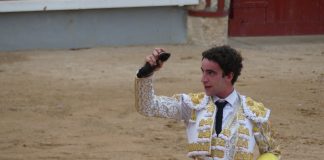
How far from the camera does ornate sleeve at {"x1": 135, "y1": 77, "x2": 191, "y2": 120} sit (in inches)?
152

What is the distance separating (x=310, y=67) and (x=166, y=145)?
3.71m

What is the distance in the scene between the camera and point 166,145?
22.4 feet

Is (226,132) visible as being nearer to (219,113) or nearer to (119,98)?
(219,113)

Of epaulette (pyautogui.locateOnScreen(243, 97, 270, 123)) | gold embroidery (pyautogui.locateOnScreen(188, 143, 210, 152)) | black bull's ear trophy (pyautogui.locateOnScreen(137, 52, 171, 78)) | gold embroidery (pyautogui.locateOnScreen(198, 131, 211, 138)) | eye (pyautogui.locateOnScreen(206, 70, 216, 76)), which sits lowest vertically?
gold embroidery (pyautogui.locateOnScreen(188, 143, 210, 152))

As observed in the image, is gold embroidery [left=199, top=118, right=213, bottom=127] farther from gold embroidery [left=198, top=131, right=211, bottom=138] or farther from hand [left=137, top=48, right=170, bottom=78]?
hand [left=137, top=48, right=170, bottom=78]

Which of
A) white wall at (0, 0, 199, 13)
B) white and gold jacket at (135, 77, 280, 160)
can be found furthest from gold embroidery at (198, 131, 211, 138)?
white wall at (0, 0, 199, 13)

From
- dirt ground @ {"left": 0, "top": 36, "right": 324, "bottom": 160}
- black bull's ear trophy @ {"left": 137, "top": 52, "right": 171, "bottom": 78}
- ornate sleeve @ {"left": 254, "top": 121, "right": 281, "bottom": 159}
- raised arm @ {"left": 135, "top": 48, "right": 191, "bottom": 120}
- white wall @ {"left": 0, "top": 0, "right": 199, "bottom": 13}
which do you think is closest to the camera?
black bull's ear trophy @ {"left": 137, "top": 52, "right": 171, "bottom": 78}

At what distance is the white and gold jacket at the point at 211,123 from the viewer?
3838 millimetres

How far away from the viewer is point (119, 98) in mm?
8289

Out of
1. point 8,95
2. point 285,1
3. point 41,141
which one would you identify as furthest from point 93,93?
point 285,1

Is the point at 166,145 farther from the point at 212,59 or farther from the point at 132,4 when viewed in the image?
the point at 132,4

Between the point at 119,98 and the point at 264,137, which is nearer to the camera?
the point at 264,137

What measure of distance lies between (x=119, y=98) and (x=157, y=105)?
173 inches

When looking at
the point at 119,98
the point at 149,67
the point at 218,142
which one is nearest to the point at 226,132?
the point at 218,142
